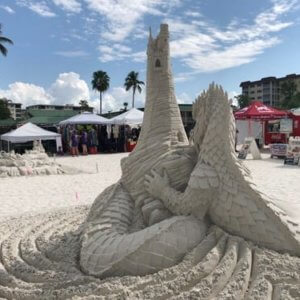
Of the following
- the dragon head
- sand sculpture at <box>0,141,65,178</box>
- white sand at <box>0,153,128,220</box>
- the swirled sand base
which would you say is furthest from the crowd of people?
the swirled sand base

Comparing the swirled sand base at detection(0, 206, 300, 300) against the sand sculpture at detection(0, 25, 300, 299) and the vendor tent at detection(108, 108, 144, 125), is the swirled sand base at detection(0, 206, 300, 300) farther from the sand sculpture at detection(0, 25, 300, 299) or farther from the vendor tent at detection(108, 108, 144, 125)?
the vendor tent at detection(108, 108, 144, 125)

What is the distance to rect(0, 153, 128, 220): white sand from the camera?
22.4 feet

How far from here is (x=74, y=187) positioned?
887 cm

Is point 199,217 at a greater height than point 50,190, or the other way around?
point 199,217

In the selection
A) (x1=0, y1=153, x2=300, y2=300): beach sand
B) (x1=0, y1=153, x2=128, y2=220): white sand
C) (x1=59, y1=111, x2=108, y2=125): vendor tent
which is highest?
(x1=59, y1=111, x2=108, y2=125): vendor tent

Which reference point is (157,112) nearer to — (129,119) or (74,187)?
(74,187)

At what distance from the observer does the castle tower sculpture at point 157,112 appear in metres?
3.98

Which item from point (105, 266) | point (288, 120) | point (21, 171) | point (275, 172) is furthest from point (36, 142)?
point (105, 266)

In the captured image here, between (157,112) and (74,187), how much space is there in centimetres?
538

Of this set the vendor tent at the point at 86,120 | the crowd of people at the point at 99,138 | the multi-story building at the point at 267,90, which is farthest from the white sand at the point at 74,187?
the multi-story building at the point at 267,90

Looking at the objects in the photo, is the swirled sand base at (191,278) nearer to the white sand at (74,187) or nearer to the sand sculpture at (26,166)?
the white sand at (74,187)

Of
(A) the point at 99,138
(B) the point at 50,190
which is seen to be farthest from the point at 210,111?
(A) the point at 99,138

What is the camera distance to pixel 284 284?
2539 millimetres

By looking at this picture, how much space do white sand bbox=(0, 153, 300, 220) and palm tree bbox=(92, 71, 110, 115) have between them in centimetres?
2707
